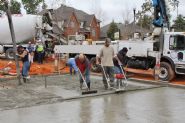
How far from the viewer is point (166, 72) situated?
771 inches

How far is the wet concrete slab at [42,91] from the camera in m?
12.9

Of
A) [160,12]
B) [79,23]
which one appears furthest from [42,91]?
[79,23]

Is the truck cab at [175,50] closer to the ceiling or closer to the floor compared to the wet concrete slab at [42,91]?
closer to the ceiling

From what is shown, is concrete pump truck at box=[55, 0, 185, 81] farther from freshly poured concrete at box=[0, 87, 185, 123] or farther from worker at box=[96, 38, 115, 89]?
freshly poured concrete at box=[0, 87, 185, 123]

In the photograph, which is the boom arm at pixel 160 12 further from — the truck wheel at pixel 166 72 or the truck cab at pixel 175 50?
the truck wheel at pixel 166 72

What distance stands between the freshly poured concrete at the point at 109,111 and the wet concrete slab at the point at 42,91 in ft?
1.62

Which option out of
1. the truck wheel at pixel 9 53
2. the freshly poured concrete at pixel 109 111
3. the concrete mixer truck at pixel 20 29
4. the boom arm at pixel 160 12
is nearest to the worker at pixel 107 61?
the freshly poured concrete at pixel 109 111

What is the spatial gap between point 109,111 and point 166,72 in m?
8.72

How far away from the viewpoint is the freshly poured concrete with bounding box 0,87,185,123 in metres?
10.4

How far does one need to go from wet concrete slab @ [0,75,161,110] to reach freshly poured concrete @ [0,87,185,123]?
1.62 feet

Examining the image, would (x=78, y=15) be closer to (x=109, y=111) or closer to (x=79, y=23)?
(x=79, y=23)

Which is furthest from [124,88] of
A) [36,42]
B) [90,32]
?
[90,32]

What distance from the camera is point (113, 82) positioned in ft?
52.2

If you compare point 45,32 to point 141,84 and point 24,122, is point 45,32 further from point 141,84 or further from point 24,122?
point 24,122
